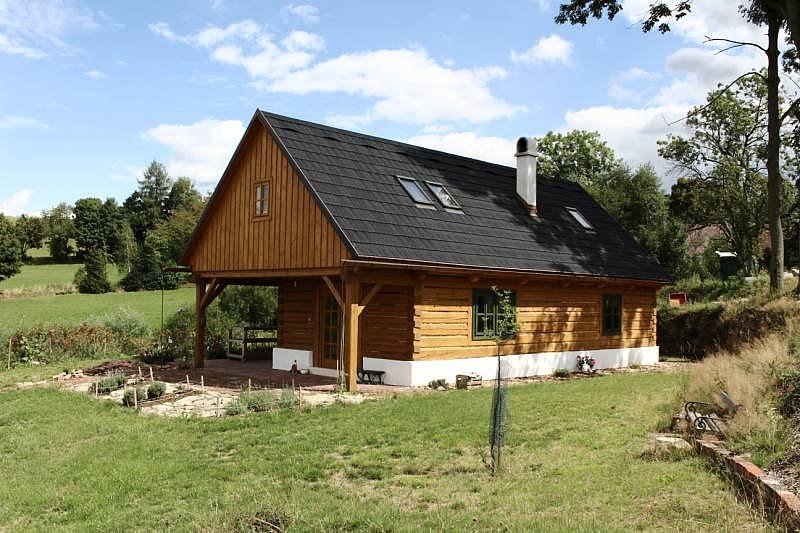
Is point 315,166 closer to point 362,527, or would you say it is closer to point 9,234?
point 362,527

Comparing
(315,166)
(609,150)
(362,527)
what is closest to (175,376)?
(315,166)

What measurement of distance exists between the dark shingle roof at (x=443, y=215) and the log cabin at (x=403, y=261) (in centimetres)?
5

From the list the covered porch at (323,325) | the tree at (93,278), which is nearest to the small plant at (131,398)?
the covered porch at (323,325)

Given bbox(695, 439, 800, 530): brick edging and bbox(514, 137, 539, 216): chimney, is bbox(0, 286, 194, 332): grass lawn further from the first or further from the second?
bbox(695, 439, 800, 530): brick edging

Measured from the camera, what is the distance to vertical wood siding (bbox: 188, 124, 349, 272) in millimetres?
14250

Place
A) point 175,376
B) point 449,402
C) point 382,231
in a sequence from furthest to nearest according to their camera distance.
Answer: point 175,376 < point 382,231 < point 449,402

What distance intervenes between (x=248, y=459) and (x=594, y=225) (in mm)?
16616

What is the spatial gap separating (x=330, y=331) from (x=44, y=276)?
4439cm

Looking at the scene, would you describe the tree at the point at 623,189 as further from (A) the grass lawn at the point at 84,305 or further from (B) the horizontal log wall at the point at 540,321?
(A) the grass lawn at the point at 84,305

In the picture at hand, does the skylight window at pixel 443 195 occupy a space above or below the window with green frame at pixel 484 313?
above

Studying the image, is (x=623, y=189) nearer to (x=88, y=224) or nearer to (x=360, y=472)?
(x=360, y=472)

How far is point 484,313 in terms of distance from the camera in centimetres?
1595

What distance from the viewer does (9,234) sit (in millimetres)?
52344

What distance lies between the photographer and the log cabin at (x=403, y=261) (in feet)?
46.5
